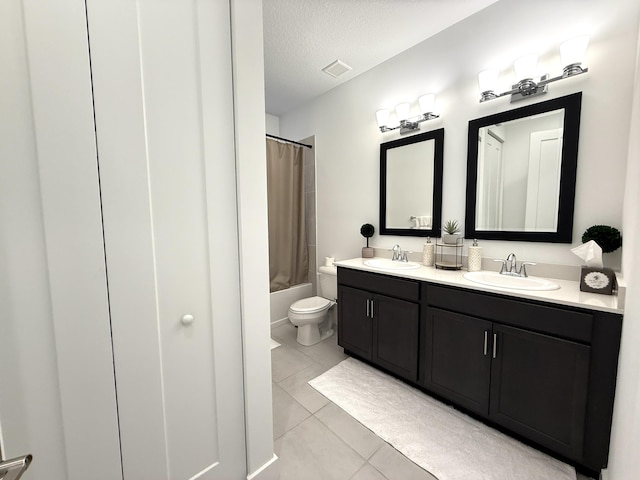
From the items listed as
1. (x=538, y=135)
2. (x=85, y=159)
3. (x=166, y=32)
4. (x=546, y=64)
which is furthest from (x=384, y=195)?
(x=85, y=159)

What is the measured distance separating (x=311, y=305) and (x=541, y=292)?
185cm

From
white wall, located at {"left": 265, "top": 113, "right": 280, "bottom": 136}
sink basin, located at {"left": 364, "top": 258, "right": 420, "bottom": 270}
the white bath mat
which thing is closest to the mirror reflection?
sink basin, located at {"left": 364, "top": 258, "right": 420, "bottom": 270}

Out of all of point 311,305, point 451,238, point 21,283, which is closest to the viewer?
point 21,283

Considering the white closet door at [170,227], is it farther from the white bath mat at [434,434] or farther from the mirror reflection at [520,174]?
the mirror reflection at [520,174]

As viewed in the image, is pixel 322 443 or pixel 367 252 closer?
pixel 322 443

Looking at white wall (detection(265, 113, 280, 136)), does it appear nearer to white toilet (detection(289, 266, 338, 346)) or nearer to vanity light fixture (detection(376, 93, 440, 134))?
vanity light fixture (detection(376, 93, 440, 134))

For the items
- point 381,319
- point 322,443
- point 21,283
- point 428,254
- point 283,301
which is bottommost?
point 322,443

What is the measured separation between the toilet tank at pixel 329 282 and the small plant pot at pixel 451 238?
1.12m

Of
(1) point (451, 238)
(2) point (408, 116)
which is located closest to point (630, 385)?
(1) point (451, 238)

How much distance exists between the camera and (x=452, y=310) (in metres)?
1.59

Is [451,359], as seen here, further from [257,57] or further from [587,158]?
[257,57]

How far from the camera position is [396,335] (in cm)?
189

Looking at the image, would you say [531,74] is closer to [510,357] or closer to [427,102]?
[427,102]

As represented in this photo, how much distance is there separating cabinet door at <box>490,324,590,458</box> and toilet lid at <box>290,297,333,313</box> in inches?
58.7
